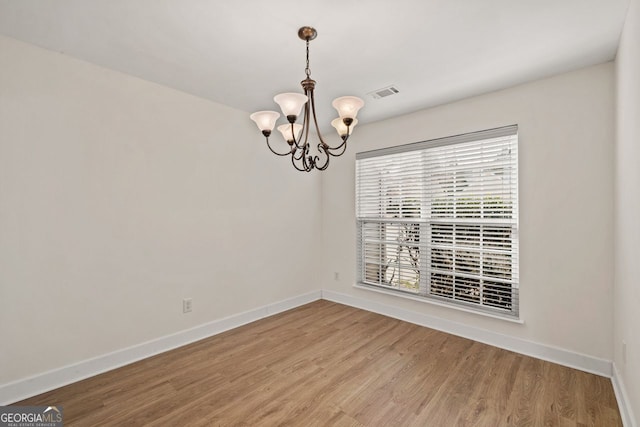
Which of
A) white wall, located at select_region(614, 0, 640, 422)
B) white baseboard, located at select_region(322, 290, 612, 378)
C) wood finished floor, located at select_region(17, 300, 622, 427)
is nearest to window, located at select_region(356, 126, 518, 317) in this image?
white baseboard, located at select_region(322, 290, 612, 378)

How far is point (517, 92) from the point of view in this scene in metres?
2.72

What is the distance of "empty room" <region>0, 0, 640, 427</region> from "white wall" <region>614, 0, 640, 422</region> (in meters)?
0.03

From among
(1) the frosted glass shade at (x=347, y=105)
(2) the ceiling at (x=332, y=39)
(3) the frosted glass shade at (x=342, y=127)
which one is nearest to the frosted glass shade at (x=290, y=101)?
(1) the frosted glass shade at (x=347, y=105)

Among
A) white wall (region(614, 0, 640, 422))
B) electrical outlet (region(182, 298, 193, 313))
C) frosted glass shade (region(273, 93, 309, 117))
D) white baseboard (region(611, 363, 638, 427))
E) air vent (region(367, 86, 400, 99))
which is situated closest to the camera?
white wall (region(614, 0, 640, 422))

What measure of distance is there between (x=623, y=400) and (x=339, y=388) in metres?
1.84

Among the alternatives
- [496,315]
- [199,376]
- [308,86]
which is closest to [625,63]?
[308,86]

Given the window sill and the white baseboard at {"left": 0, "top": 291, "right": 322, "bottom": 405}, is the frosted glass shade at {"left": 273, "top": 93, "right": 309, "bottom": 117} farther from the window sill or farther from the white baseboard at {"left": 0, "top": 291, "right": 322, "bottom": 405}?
the window sill

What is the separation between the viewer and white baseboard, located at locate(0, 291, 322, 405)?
204cm

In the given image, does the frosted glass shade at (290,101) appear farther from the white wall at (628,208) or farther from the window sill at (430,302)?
the window sill at (430,302)

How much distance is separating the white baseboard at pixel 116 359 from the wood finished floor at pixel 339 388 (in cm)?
8

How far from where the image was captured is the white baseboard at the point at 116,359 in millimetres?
2035

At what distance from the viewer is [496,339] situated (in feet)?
9.38

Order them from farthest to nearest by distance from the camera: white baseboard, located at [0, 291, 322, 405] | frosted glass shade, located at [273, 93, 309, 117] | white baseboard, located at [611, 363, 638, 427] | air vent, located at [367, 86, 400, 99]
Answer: air vent, located at [367, 86, 400, 99] → white baseboard, located at [0, 291, 322, 405] → frosted glass shade, located at [273, 93, 309, 117] → white baseboard, located at [611, 363, 638, 427]

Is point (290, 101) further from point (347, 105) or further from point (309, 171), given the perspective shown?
point (309, 171)
